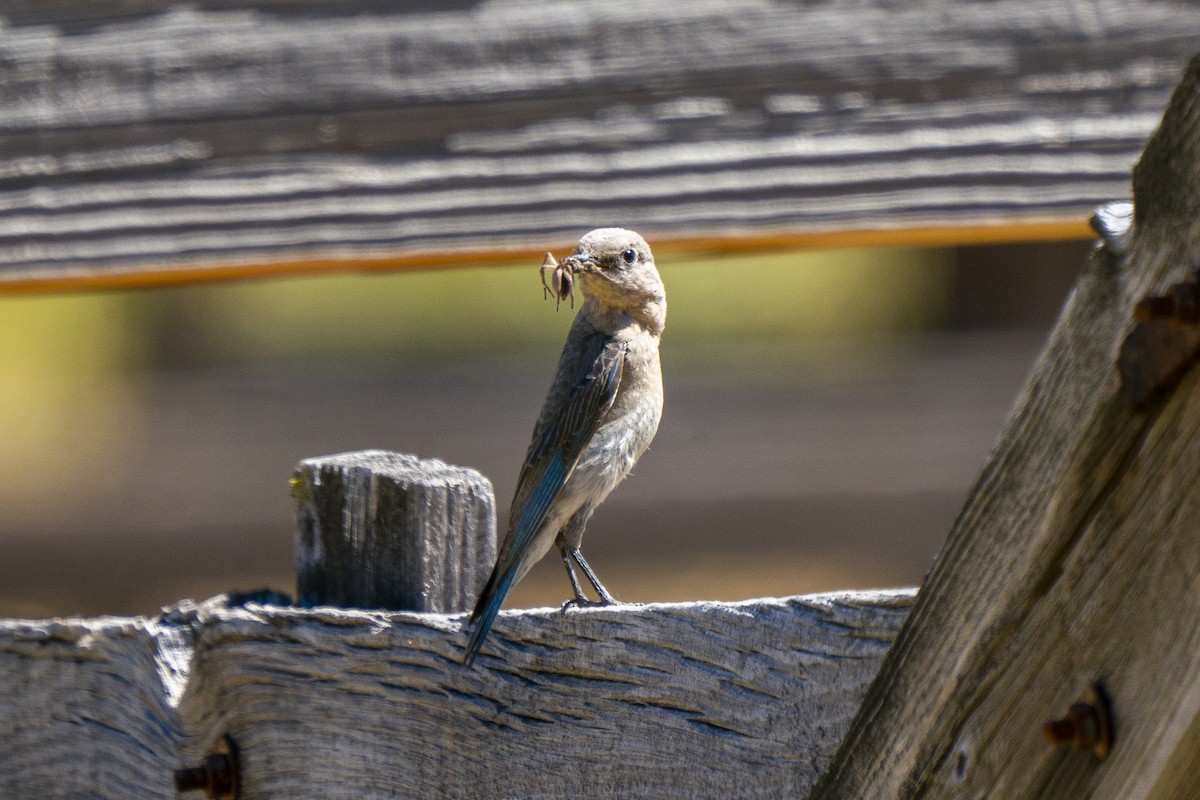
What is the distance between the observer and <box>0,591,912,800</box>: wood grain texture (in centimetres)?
145

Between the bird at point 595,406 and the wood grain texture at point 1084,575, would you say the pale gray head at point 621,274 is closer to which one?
the bird at point 595,406

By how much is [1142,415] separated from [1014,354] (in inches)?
159

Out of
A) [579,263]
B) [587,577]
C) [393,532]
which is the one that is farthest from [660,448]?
[393,532]

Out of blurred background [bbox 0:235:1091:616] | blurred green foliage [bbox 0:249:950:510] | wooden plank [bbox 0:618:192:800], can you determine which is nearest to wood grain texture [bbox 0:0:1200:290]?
wooden plank [bbox 0:618:192:800]

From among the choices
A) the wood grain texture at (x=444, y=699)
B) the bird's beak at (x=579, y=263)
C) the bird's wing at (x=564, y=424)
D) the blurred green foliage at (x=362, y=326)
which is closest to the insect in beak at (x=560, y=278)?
the bird's beak at (x=579, y=263)

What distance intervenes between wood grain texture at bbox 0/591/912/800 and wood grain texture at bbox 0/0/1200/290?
0.68 meters

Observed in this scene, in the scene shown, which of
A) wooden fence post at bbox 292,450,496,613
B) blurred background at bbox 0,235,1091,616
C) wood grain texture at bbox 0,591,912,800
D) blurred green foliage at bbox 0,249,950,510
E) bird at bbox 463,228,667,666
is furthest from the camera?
blurred green foliage at bbox 0,249,950,510

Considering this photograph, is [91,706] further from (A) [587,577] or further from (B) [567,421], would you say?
(B) [567,421]

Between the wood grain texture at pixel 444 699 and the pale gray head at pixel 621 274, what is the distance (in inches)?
34.0

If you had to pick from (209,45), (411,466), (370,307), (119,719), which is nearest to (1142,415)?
(411,466)

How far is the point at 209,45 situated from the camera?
2.31 m

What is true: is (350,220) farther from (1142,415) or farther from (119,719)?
(1142,415)

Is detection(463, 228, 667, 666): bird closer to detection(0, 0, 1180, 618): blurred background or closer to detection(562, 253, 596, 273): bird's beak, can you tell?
detection(562, 253, 596, 273): bird's beak

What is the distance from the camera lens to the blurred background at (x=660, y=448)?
494 centimetres
